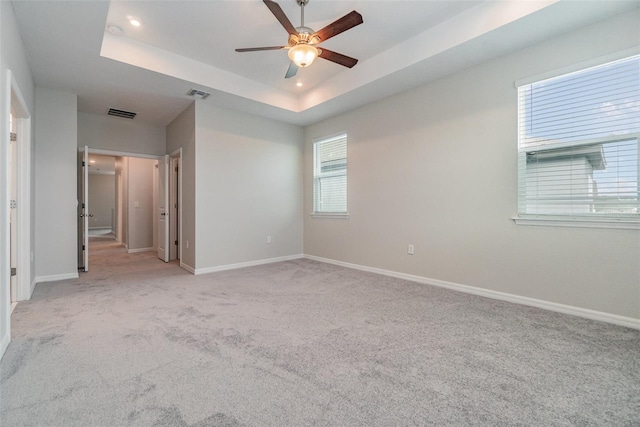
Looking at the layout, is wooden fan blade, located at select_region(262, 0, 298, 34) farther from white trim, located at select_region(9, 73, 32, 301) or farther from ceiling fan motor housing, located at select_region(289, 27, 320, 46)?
white trim, located at select_region(9, 73, 32, 301)

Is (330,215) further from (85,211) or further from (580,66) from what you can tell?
(85,211)

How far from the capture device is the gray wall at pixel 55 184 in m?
3.84

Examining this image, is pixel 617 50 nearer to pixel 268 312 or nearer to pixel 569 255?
pixel 569 255

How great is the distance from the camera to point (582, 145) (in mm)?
2609

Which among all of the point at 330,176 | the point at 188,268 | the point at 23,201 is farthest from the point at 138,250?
the point at 330,176

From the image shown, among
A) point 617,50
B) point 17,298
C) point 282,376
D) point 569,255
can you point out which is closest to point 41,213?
point 17,298

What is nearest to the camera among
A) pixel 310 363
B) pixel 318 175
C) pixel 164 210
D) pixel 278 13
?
pixel 310 363

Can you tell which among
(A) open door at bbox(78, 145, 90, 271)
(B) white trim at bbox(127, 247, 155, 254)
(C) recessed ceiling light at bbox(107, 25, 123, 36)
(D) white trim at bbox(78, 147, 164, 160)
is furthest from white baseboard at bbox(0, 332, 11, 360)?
(B) white trim at bbox(127, 247, 155, 254)

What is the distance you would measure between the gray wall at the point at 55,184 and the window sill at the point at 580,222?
5770 millimetres

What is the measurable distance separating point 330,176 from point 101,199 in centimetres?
1319

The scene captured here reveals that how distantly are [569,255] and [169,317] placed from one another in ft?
12.4

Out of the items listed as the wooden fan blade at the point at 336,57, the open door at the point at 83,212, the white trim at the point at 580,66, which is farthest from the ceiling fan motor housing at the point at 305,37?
the open door at the point at 83,212

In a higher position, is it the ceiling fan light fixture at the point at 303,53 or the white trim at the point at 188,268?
the ceiling fan light fixture at the point at 303,53

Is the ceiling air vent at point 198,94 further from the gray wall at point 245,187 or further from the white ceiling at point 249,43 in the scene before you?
the gray wall at point 245,187
